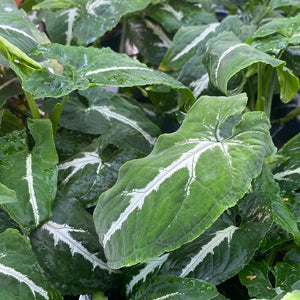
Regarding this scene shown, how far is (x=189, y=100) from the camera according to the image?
3.19 ft

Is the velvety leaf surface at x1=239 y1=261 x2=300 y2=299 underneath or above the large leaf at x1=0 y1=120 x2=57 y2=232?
underneath

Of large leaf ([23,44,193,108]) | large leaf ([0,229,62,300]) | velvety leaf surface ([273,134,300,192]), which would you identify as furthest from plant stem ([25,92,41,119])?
velvety leaf surface ([273,134,300,192])

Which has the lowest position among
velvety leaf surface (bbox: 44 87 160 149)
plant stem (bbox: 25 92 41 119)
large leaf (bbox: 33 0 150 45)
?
velvety leaf surface (bbox: 44 87 160 149)

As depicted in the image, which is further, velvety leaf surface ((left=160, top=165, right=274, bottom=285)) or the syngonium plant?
velvety leaf surface ((left=160, top=165, right=274, bottom=285))

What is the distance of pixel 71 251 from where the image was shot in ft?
2.73

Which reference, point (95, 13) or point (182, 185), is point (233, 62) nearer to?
point (182, 185)

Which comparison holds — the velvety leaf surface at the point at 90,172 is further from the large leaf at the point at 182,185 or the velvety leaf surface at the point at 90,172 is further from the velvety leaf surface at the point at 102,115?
the large leaf at the point at 182,185

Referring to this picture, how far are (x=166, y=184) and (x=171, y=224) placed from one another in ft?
0.23

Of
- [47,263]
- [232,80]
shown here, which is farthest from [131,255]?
[232,80]

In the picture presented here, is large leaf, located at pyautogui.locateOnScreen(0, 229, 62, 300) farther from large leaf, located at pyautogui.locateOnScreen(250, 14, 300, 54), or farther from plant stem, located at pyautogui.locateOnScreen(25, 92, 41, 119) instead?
large leaf, located at pyautogui.locateOnScreen(250, 14, 300, 54)

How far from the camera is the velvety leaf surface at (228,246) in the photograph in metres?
0.77

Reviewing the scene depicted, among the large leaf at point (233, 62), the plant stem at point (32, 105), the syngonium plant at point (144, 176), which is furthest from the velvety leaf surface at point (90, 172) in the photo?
the large leaf at point (233, 62)

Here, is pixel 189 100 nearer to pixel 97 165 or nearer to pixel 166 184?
pixel 97 165

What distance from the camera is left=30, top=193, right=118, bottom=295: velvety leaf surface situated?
2.65ft
